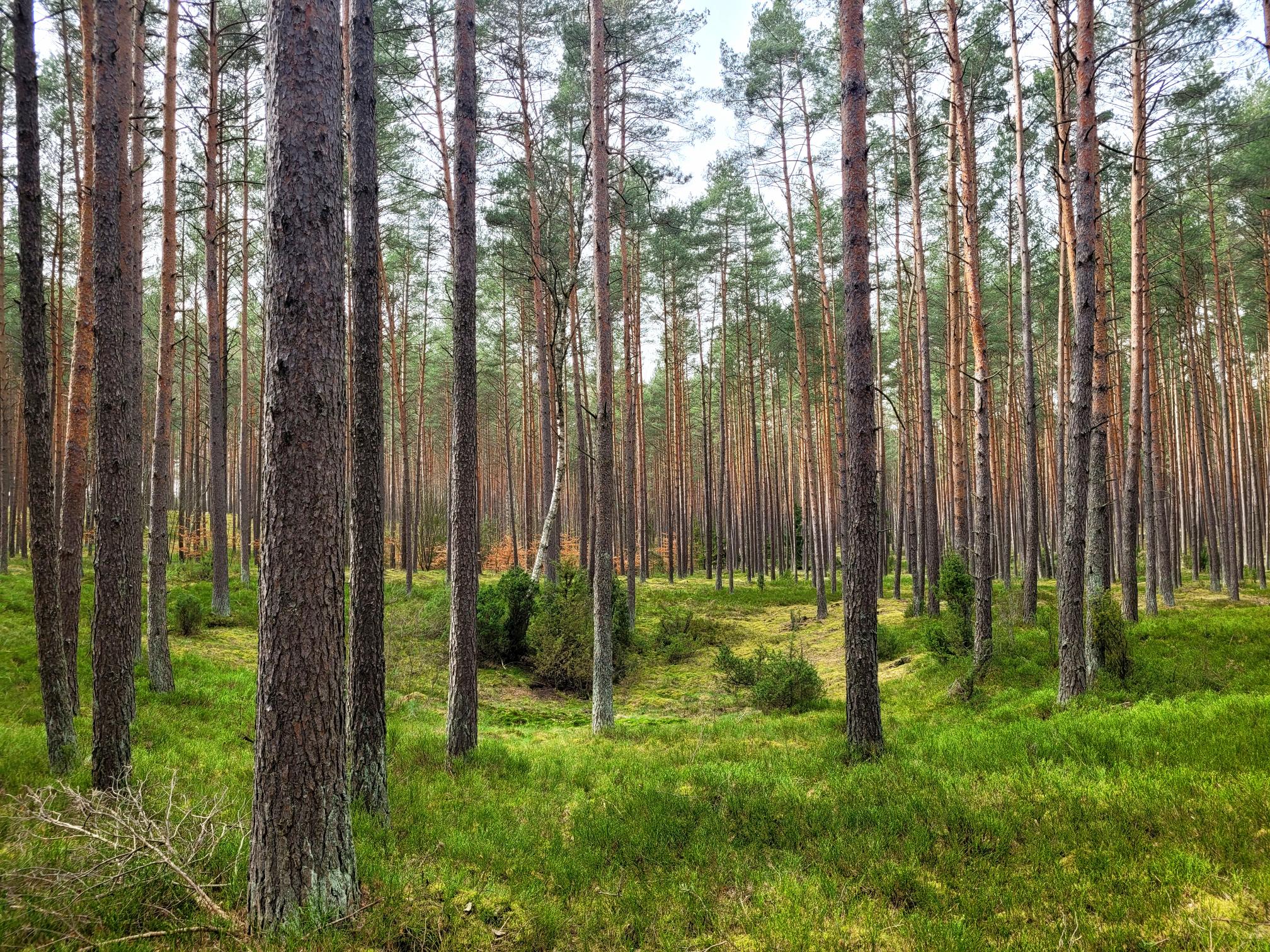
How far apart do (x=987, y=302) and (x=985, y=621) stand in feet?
62.3

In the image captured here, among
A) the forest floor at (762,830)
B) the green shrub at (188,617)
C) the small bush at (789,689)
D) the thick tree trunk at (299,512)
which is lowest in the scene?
the small bush at (789,689)

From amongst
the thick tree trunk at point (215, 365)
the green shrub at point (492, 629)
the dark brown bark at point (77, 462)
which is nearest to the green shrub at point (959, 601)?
the green shrub at point (492, 629)

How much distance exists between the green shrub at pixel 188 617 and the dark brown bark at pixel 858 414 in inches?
496

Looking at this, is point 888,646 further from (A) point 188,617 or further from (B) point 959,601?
(A) point 188,617

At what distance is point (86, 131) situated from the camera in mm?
9727

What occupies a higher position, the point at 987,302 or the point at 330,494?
the point at 987,302

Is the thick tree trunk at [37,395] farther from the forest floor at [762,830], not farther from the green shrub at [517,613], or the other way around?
the green shrub at [517,613]

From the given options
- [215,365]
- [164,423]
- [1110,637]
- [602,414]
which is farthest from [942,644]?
[215,365]

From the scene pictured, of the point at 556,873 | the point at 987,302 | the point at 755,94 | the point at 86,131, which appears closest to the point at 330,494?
the point at 556,873

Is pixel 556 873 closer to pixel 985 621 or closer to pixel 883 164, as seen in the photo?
pixel 985 621

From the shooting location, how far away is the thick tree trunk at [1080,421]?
750 cm

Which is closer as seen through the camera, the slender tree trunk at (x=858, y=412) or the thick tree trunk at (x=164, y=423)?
the slender tree trunk at (x=858, y=412)

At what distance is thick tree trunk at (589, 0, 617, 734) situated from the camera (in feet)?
27.6

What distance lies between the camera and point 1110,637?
8.03 m
